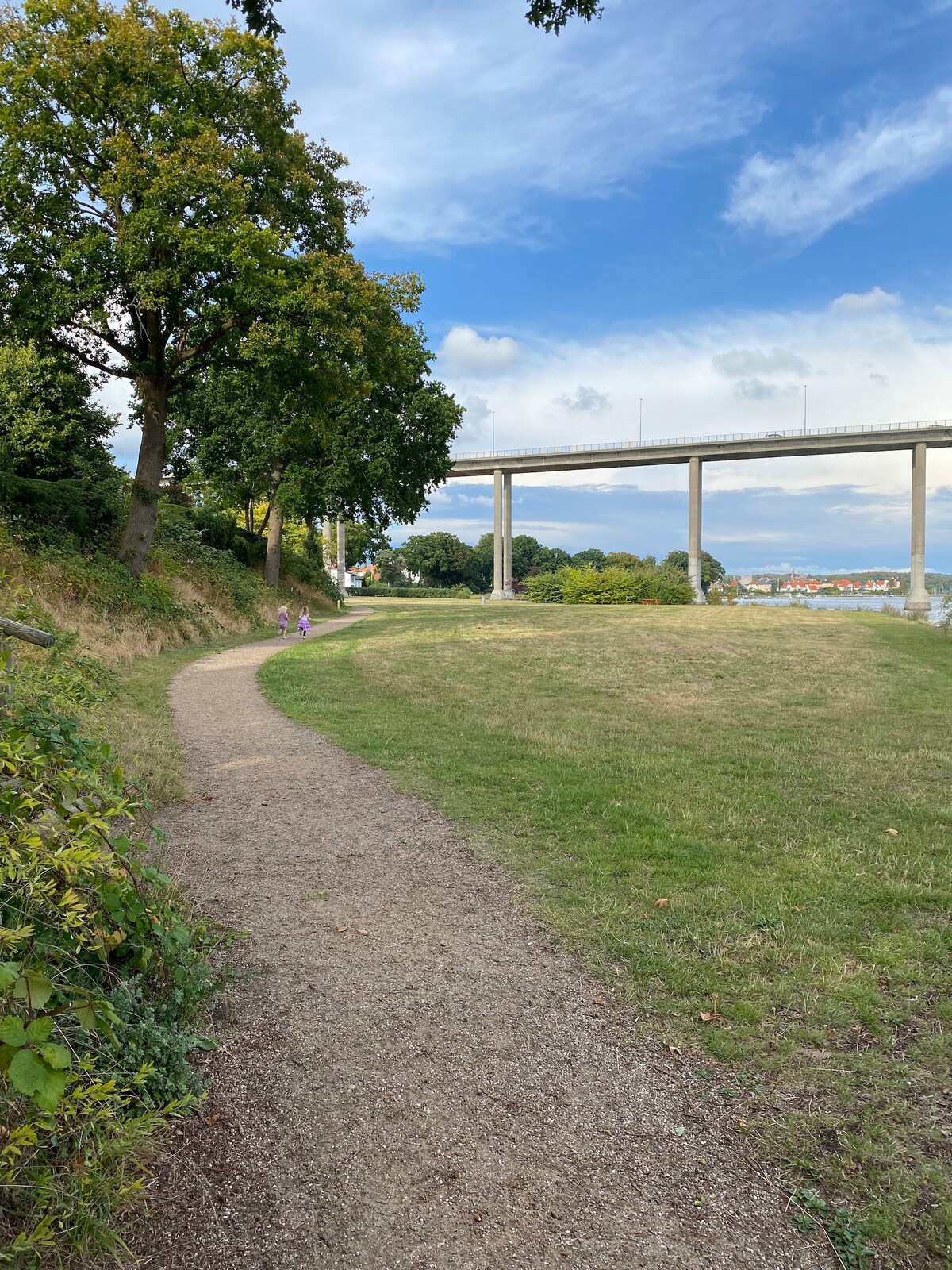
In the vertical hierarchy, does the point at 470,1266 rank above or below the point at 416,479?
below

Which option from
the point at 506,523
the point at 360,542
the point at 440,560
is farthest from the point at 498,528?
the point at 440,560

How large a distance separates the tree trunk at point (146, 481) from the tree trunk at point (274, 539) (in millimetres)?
11131

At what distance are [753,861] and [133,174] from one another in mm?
16919

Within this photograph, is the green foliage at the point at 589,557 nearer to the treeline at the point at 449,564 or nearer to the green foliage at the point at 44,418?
the treeline at the point at 449,564

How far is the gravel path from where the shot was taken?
7.22ft

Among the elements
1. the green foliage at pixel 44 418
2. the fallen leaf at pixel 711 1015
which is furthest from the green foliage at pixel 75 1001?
the green foliage at pixel 44 418

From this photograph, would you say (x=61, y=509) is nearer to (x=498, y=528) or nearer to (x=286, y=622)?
(x=286, y=622)

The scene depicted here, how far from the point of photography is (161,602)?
58.9 feet

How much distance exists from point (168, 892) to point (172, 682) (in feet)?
Answer: 29.8

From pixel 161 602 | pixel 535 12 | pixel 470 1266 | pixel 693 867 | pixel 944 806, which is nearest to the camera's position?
pixel 470 1266

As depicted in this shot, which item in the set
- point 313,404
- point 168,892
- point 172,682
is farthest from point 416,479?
point 168,892

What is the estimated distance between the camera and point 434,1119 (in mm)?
2676

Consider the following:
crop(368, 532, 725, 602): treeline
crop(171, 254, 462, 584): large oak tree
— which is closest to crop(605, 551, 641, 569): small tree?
crop(368, 532, 725, 602): treeline

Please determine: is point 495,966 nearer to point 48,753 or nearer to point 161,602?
point 48,753
